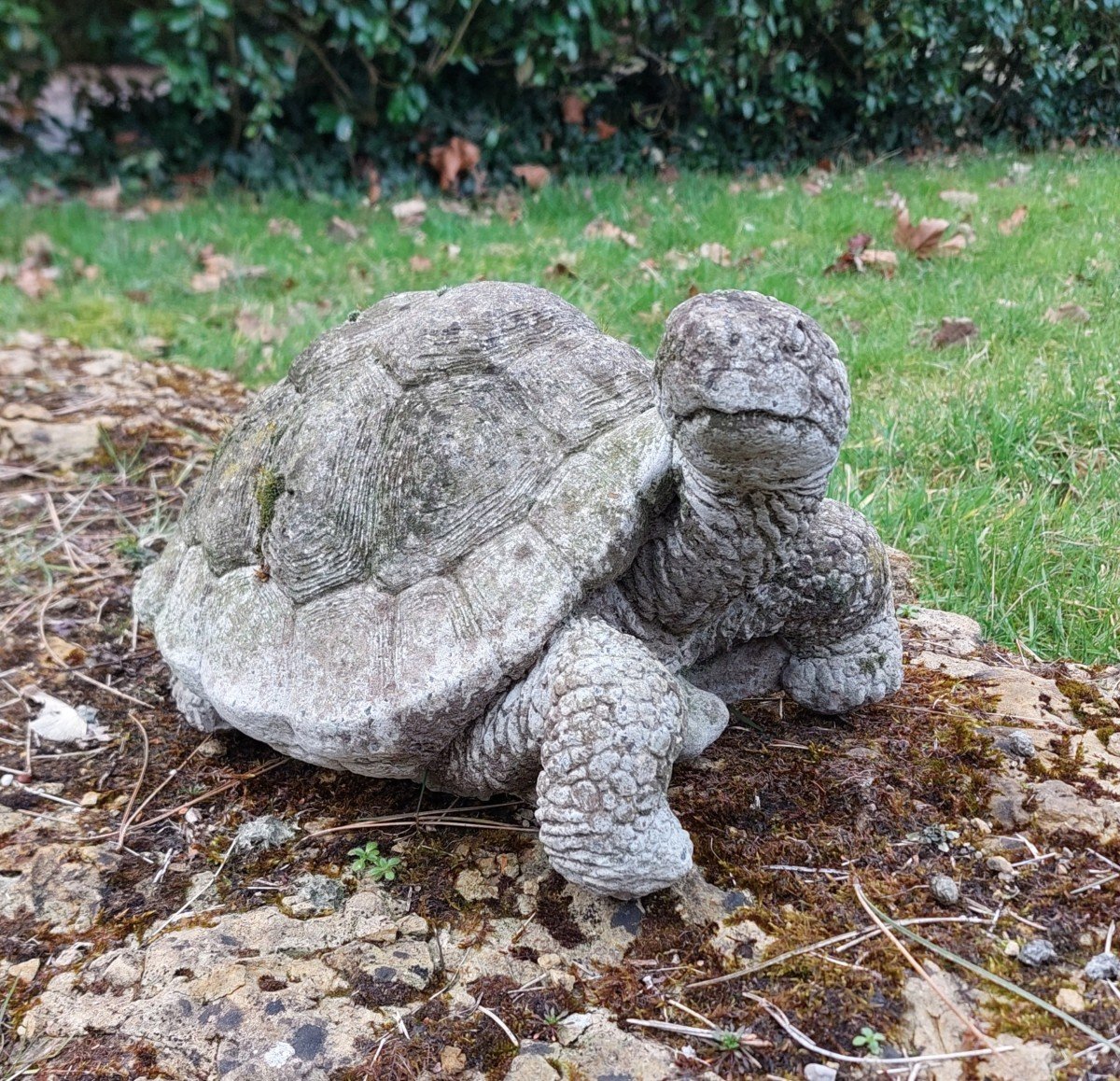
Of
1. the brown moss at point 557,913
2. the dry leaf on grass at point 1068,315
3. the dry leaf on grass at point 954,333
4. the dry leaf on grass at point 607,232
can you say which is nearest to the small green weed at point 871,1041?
the brown moss at point 557,913

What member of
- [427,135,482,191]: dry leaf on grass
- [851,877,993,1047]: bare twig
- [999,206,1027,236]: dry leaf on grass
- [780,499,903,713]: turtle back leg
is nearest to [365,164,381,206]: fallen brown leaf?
[427,135,482,191]: dry leaf on grass

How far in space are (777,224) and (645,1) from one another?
250 centimetres

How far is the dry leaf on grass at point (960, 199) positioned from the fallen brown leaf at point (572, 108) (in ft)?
9.33

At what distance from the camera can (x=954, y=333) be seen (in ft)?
14.7

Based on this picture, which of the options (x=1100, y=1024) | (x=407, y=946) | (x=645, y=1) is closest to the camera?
(x=1100, y=1024)

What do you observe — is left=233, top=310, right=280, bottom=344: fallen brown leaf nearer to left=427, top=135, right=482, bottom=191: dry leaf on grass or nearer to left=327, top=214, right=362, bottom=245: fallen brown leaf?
left=327, top=214, right=362, bottom=245: fallen brown leaf

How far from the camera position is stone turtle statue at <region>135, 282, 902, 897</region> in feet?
5.81

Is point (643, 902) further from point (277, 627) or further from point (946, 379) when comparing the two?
point (946, 379)

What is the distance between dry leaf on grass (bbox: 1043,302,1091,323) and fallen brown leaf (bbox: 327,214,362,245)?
13.3 ft

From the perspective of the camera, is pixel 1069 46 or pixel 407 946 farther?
pixel 1069 46

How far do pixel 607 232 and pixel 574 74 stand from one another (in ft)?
7.98

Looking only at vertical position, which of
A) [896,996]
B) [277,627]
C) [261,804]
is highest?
[277,627]

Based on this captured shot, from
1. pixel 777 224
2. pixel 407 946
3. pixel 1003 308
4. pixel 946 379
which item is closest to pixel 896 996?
pixel 407 946

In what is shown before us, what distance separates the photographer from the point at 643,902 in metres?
1.96
